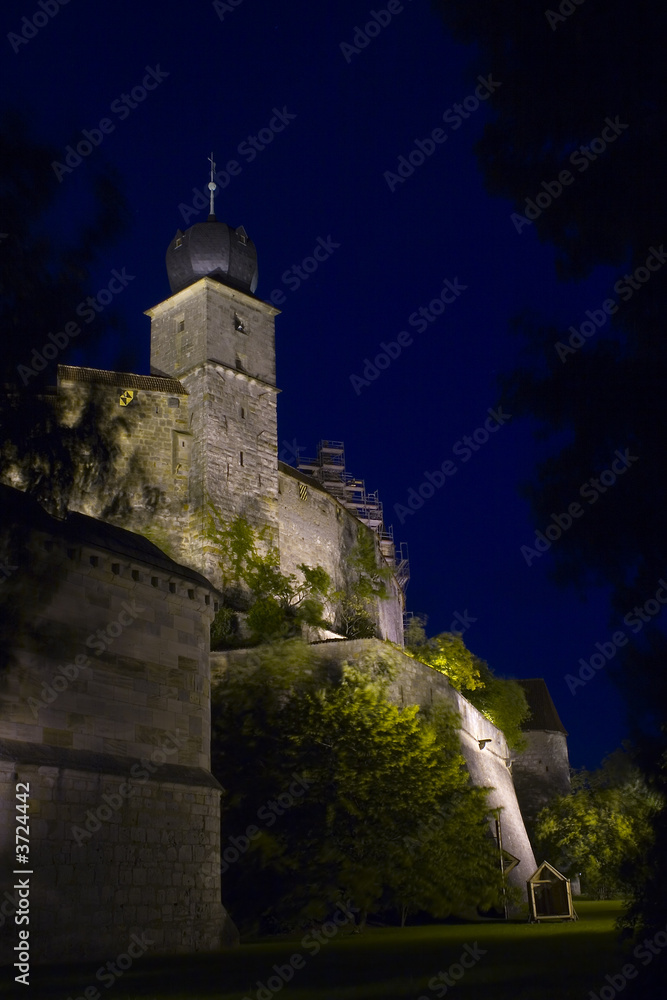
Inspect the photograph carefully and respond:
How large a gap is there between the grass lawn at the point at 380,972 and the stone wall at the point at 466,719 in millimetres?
10646

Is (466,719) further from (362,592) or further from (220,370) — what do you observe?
(220,370)

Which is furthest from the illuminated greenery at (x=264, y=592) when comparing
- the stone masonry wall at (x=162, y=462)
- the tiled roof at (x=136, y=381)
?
the tiled roof at (x=136, y=381)

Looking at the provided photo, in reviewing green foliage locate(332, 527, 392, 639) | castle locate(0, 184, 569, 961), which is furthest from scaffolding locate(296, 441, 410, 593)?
castle locate(0, 184, 569, 961)

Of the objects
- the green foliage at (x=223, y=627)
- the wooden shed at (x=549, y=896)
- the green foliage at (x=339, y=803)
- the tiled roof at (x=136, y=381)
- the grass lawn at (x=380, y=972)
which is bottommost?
the grass lawn at (x=380, y=972)

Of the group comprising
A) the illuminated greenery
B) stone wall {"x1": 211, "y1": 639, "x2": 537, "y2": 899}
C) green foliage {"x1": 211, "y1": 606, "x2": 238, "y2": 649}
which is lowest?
stone wall {"x1": 211, "y1": 639, "x2": 537, "y2": 899}

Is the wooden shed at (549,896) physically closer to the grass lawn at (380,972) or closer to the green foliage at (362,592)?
the grass lawn at (380,972)

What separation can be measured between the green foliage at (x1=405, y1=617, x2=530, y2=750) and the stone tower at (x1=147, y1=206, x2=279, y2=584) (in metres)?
9.42

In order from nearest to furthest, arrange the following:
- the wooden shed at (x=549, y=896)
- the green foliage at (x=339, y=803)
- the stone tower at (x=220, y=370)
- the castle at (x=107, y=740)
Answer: the castle at (x=107, y=740), the green foliage at (x=339, y=803), the wooden shed at (x=549, y=896), the stone tower at (x=220, y=370)

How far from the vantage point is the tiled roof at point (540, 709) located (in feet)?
163

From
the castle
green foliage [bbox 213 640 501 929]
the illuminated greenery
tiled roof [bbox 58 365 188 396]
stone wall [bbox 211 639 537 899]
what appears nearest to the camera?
the castle

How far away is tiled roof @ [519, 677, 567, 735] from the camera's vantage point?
49.7 metres

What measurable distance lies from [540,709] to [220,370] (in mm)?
23289

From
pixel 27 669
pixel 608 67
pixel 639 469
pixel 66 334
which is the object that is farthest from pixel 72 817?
pixel 608 67

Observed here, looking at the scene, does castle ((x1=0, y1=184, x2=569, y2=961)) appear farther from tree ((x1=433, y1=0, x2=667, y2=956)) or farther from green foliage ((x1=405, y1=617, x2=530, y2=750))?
green foliage ((x1=405, y1=617, x2=530, y2=750))
